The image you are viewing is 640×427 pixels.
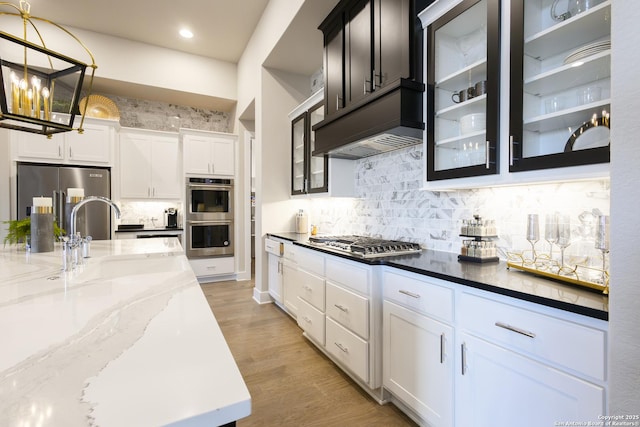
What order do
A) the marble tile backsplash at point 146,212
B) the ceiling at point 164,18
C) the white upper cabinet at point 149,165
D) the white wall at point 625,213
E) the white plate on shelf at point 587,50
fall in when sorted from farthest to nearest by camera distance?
the marble tile backsplash at point 146,212 → the white upper cabinet at point 149,165 → the ceiling at point 164,18 → the white plate on shelf at point 587,50 → the white wall at point 625,213

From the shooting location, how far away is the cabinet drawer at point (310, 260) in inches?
95.4

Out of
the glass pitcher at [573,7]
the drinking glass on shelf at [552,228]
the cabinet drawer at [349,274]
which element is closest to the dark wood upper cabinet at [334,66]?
the cabinet drawer at [349,274]

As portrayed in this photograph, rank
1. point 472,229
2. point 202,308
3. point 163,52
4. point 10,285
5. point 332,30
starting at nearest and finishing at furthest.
Result: point 202,308
point 10,285
point 472,229
point 332,30
point 163,52

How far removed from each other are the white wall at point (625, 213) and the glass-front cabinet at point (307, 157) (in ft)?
7.79

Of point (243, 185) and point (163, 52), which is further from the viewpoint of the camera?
point (243, 185)

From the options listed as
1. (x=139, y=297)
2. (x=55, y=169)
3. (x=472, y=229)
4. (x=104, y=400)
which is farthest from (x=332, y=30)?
(x=55, y=169)

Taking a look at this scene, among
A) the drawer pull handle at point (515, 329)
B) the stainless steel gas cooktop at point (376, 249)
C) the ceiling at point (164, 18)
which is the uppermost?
the ceiling at point (164, 18)

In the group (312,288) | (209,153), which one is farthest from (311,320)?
(209,153)

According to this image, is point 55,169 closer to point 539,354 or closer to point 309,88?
point 309,88

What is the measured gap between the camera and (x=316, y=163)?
3318 millimetres

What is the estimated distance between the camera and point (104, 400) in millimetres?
473

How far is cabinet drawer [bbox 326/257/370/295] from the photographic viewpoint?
187 cm

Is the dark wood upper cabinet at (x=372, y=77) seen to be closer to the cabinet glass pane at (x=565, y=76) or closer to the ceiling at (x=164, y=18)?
the cabinet glass pane at (x=565, y=76)

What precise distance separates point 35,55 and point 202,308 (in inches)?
205
